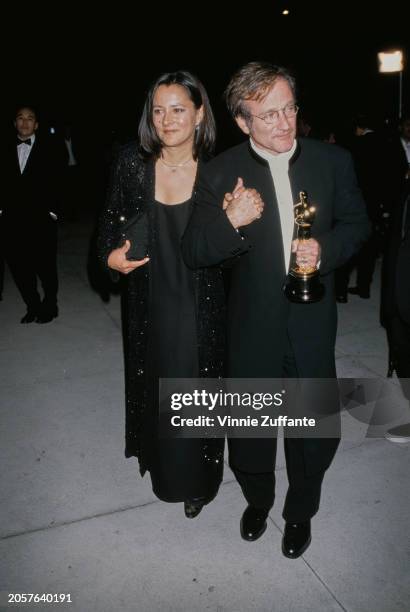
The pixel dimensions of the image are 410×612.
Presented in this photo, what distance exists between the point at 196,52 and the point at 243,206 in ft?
85.6

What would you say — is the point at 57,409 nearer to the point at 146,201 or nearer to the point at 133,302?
the point at 133,302

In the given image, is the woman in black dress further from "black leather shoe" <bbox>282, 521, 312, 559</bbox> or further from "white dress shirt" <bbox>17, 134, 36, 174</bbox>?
"white dress shirt" <bbox>17, 134, 36, 174</bbox>

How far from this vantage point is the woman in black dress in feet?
7.45

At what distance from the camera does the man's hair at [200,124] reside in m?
2.25

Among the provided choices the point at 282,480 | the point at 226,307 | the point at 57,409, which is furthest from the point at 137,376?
the point at 57,409

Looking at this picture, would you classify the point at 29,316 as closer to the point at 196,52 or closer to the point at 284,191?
the point at 284,191

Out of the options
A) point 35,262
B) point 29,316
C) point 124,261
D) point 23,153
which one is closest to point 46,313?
point 29,316

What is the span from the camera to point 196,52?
82.1 ft

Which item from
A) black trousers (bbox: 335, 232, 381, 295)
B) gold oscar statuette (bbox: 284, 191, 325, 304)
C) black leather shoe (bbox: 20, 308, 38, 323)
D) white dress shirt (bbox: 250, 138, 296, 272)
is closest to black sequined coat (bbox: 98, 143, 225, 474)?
white dress shirt (bbox: 250, 138, 296, 272)

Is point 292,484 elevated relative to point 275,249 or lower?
lower

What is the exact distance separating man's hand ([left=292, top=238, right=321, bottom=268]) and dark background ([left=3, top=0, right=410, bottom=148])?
16.3 metres

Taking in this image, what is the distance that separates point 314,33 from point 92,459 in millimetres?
23399

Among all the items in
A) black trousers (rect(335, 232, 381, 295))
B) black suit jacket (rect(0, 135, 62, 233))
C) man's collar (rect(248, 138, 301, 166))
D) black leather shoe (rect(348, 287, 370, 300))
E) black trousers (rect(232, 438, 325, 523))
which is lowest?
black leather shoe (rect(348, 287, 370, 300))

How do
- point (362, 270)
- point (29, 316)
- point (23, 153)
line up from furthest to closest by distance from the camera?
1. point (362, 270)
2. point (29, 316)
3. point (23, 153)
